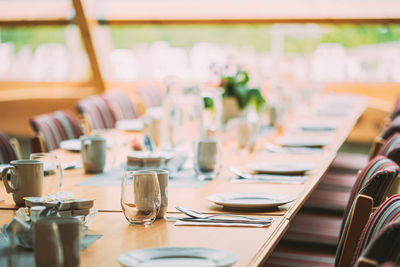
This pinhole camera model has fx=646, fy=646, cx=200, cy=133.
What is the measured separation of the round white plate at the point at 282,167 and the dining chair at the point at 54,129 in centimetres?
118

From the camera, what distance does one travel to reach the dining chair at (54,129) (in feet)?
11.5

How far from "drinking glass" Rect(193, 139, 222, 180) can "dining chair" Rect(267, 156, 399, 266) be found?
398 millimetres

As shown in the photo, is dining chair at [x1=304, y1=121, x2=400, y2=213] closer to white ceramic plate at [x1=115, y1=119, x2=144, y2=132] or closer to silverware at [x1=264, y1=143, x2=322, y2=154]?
silverware at [x1=264, y1=143, x2=322, y2=154]

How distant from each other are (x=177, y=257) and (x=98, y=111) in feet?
11.1

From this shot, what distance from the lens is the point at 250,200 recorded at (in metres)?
1.99

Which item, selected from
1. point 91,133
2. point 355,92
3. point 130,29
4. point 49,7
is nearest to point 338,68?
point 355,92

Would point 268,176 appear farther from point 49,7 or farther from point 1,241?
point 49,7

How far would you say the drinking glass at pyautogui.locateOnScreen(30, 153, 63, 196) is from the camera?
6.55 ft

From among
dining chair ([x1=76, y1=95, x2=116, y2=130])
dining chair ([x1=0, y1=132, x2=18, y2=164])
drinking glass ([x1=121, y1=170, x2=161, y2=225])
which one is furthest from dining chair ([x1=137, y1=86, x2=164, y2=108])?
drinking glass ([x1=121, y1=170, x2=161, y2=225])

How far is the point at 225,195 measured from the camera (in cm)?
205

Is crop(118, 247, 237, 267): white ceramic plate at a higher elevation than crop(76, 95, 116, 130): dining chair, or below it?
below

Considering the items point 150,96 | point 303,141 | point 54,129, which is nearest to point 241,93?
point 303,141

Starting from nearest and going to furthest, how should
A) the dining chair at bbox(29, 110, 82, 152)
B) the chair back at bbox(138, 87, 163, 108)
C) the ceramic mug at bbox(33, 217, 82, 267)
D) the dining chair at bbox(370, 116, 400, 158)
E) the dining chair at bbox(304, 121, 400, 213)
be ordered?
the ceramic mug at bbox(33, 217, 82, 267)
the dining chair at bbox(304, 121, 400, 213)
the dining chair at bbox(370, 116, 400, 158)
the dining chair at bbox(29, 110, 82, 152)
the chair back at bbox(138, 87, 163, 108)

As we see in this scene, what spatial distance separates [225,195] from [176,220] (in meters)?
0.31
